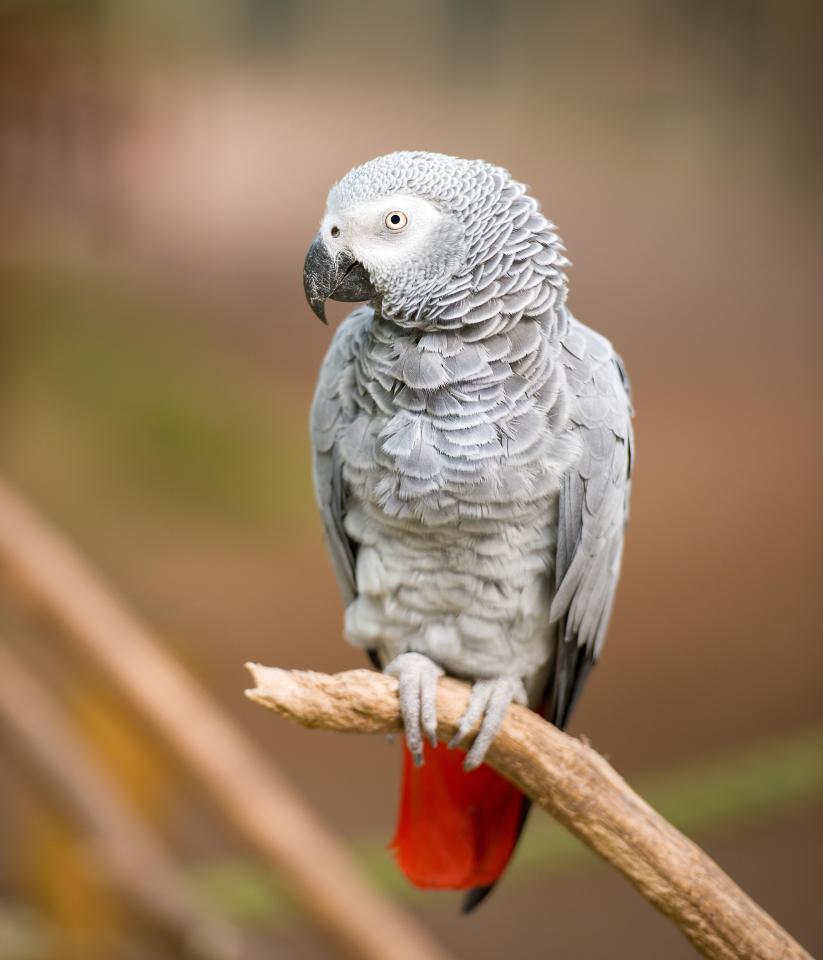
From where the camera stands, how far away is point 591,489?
2.79 ft

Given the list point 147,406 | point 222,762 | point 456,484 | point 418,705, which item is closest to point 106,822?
point 222,762

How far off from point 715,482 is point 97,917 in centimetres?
144

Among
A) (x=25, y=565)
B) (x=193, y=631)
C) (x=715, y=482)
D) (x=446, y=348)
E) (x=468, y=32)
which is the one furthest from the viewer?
(x=193, y=631)

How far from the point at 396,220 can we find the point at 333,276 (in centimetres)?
8

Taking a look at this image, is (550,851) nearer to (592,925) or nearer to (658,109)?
(592,925)

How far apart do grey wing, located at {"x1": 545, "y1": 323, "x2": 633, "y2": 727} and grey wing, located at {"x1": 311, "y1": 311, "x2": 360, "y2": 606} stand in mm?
211

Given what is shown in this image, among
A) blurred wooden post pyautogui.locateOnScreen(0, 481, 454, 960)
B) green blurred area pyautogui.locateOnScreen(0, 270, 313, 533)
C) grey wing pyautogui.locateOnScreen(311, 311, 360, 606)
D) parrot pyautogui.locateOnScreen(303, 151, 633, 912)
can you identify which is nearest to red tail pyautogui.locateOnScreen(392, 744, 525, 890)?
parrot pyautogui.locateOnScreen(303, 151, 633, 912)

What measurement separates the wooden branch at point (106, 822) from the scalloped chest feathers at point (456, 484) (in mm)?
799

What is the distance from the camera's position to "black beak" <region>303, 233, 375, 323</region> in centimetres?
77

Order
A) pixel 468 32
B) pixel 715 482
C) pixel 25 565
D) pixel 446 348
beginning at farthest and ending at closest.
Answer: pixel 715 482 < pixel 468 32 < pixel 25 565 < pixel 446 348

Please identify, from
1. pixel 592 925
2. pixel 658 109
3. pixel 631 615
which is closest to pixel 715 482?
pixel 631 615

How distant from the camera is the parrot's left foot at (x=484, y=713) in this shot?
2.84ft

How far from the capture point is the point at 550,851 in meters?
1.63

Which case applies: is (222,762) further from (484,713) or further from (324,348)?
(324,348)
